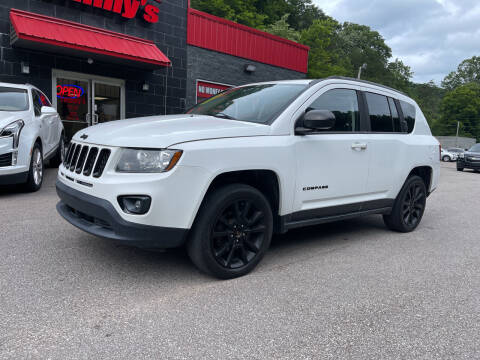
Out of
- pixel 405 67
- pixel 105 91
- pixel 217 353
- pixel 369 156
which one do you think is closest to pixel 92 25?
pixel 105 91

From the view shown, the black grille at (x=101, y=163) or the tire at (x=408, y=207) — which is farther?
the tire at (x=408, y=207)

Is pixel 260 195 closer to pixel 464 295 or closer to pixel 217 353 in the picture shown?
pixel 217 353

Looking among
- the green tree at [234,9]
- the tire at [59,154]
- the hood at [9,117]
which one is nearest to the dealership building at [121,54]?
the tire at [59,154]

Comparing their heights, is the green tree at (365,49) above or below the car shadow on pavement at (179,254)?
above

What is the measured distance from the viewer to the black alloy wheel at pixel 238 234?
10.7ft

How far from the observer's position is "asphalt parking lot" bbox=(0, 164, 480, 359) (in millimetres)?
2377

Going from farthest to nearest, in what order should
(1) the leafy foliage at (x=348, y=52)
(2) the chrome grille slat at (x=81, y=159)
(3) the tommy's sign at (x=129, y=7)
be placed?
(1) the leafy foliage at (x=348, y=52), (3) the tommy's sign at (x=129, y=7), (2) the chrome grille slat at (x=81, y=159)

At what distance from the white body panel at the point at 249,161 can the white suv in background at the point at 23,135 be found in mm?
3015

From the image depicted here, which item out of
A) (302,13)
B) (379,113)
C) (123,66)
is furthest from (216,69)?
(302,13)

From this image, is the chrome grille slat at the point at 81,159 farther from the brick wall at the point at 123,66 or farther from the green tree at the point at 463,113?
the green tree at the point at 463,113

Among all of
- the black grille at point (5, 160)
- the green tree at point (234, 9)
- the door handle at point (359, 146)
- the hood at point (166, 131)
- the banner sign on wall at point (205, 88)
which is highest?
the green tree at point (234, 9)

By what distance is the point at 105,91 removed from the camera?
12461mm

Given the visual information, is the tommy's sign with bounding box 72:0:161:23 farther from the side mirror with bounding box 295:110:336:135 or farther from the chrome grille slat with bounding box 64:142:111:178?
the side mirror with bounding box 295:110:336:135

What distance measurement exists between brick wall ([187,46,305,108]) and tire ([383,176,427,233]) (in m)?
10.4
